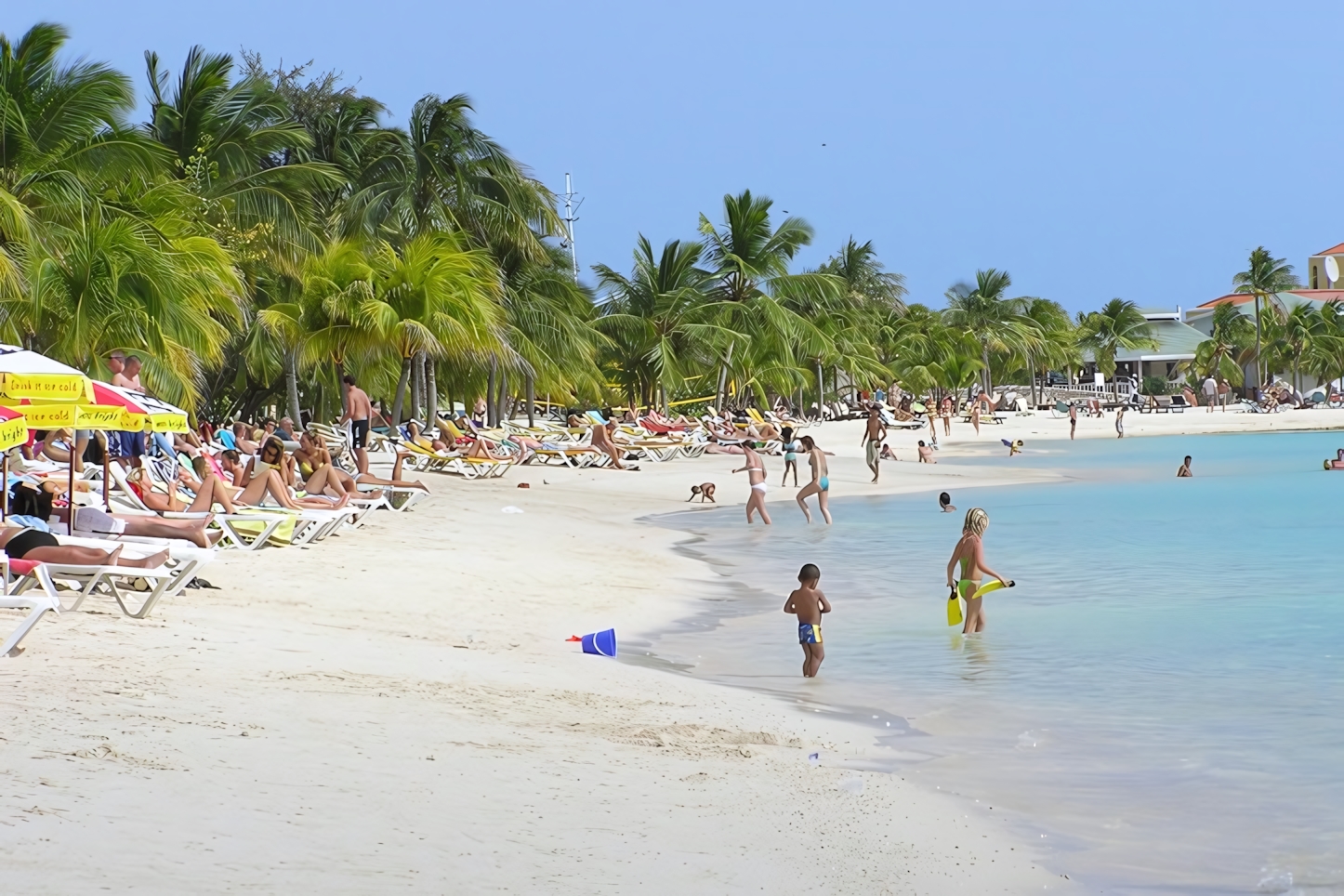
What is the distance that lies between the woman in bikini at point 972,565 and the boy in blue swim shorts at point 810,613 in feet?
4.09

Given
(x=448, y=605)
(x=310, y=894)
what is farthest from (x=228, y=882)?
(x=448, y=605)

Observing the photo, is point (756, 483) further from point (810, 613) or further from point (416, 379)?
point (416, 379)

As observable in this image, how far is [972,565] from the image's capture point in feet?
31.6

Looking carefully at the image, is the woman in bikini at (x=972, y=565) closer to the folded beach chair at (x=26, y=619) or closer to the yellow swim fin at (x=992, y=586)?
the yellow swim fin at (x=992, y=586)

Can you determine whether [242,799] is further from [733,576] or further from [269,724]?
[733,576]

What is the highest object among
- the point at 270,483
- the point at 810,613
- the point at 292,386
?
the point at 292,386

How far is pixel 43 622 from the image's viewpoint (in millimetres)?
7227

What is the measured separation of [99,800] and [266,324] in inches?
859

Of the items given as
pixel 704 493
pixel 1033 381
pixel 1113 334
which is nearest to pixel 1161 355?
pixel 1113 334

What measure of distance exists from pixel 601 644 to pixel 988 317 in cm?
5791

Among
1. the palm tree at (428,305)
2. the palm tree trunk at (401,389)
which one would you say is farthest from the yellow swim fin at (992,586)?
the palm tree trunk at (401,389)

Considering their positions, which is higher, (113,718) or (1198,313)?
(1198,313)

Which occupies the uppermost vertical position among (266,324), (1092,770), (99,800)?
(266,324)

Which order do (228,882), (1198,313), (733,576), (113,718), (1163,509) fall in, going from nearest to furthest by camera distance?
(228,882)
(113,718)
(733,576)
(1163,509)
(1198,313)
